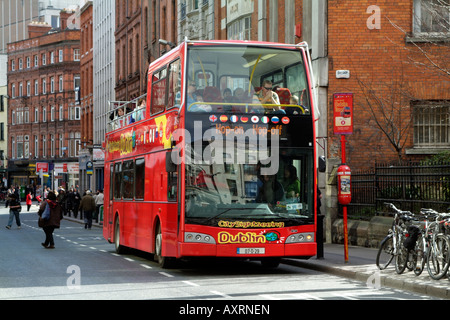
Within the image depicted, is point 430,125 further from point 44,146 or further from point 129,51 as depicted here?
point 44,146

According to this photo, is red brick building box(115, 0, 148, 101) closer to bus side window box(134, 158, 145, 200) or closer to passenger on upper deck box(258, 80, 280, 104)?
bus side window box(134, 158, 145, 200)

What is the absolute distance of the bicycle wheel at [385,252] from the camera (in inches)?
645

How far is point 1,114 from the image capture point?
108 metres

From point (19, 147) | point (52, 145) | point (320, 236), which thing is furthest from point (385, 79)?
point (19, 147)

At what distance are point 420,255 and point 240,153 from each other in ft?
11.8

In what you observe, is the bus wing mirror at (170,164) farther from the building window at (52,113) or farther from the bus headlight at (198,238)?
the building window at (52,113)

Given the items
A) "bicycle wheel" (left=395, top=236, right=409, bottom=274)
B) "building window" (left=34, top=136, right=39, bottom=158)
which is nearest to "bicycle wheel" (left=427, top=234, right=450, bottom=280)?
"bicycle wheel" (left=395, top=236, right=409, bottom=274)

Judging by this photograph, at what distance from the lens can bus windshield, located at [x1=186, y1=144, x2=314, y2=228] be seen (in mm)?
16234

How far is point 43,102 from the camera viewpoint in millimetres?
97375

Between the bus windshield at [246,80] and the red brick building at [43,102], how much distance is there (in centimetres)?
6963

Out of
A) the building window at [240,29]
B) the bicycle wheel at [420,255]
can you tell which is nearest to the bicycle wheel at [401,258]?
the bicycle wheel at [420,255]

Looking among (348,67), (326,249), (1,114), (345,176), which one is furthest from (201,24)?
(1,114)
